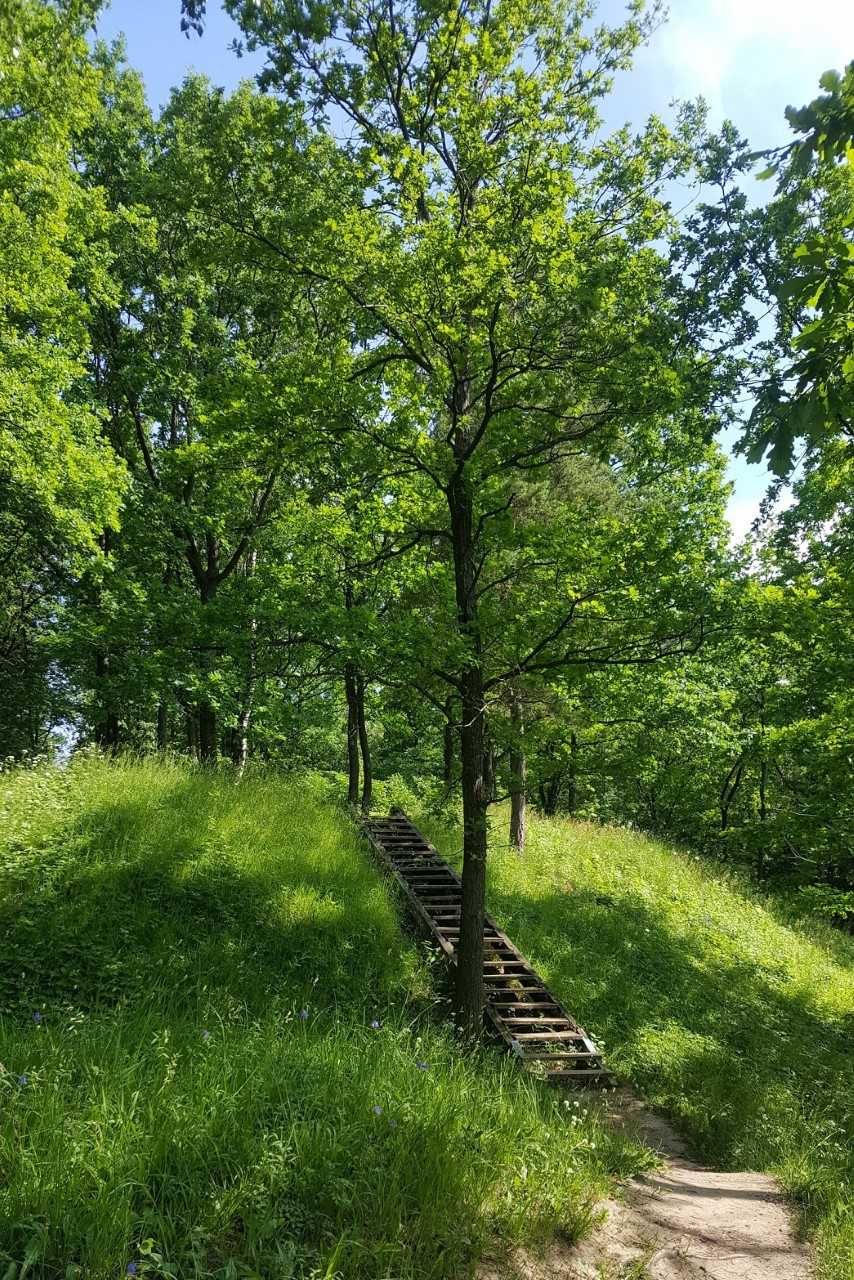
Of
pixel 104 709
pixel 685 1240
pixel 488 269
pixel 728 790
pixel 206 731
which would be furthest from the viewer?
pixel 728 790

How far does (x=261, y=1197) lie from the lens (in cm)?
274

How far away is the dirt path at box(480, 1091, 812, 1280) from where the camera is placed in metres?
3.14

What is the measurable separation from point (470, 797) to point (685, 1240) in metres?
4.44

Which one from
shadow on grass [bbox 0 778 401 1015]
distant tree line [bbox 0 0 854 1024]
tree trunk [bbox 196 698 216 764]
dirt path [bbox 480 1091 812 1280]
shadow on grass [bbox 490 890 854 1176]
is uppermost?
distant tree line [bbox 0 0 854 1024]

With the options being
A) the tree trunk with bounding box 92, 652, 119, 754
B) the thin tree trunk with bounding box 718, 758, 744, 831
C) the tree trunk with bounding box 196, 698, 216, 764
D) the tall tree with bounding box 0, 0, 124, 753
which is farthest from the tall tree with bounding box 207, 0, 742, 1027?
the thin tree trunk with bounding box 718, 758, 744, 831

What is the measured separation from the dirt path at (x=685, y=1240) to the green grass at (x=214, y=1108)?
15cm

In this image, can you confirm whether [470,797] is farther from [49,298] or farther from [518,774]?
[49,298]

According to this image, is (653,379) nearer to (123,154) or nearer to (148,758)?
(148,758)

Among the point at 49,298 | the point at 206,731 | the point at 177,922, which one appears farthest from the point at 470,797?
the point at 49,298

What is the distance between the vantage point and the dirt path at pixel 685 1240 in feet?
10.3

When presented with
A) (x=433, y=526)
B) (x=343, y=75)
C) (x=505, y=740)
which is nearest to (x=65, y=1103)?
(x=505, y=740)

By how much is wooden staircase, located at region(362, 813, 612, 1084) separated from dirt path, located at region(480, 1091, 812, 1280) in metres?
2.05

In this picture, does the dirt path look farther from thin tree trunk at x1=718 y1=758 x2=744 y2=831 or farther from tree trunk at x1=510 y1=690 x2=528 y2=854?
thin tree trunk at x1=718 y1=758 x2=744 y2=831

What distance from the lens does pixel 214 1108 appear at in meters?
3.12
